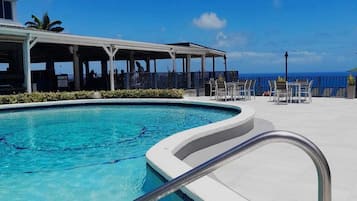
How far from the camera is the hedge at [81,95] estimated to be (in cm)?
1368

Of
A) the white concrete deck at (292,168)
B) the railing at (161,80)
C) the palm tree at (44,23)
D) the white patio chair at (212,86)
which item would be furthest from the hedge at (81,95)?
the palm tree at (44,23)

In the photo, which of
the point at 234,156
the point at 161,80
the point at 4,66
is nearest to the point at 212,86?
the point at 161,80

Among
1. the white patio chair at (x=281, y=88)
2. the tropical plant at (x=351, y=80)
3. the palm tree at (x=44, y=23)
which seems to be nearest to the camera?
the white patio chair at (x=281, y=88)

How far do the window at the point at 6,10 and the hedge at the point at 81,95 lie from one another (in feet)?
27.7

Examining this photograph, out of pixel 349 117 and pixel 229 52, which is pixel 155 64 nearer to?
pixel 229 52

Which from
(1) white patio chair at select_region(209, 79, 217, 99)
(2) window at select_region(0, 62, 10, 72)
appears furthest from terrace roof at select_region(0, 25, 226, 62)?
(1) white patio chair at select_region(209, 79, 217, 99)

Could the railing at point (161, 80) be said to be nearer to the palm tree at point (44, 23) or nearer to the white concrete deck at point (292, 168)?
the white concrete deck at point (292, 168)

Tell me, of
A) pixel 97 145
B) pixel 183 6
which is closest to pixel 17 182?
pixel 97 145

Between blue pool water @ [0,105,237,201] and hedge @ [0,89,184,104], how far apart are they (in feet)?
2.72

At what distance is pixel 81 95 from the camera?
15.6 metres

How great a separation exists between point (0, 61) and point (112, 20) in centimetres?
2294

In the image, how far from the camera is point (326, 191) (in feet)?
6.06

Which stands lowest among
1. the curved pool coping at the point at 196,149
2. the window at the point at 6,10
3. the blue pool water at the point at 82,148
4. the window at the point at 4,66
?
the blue pool water at the point at 82,148

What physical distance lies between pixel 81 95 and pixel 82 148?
880 cm
